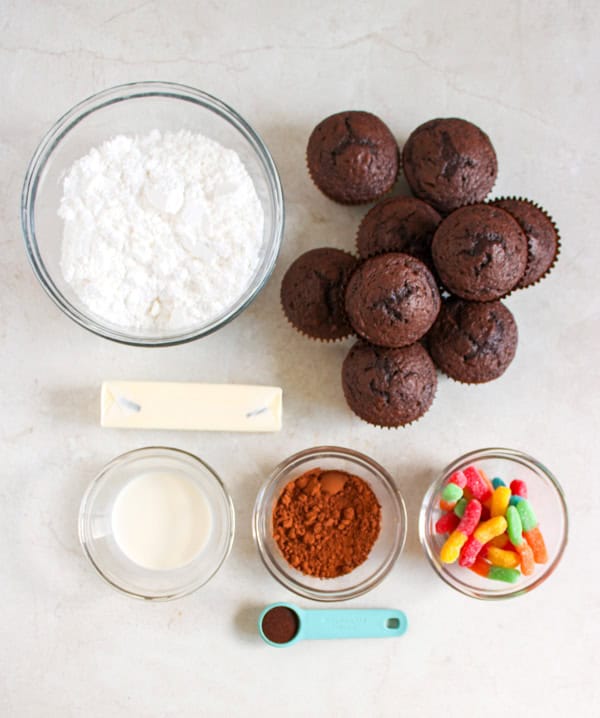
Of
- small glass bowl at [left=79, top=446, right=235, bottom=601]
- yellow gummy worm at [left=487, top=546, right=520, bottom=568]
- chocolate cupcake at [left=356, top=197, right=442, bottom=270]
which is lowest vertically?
small glass bowl at [left=79, top=446, right=235, bottom=601]

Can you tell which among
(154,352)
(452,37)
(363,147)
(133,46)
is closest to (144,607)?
(154,352)

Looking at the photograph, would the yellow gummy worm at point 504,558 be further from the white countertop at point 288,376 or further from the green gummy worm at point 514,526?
the white countertop at point 288,376

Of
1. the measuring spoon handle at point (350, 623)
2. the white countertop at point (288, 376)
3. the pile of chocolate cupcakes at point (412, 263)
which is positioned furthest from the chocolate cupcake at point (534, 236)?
the measuring spoon handle at point (350, 623)

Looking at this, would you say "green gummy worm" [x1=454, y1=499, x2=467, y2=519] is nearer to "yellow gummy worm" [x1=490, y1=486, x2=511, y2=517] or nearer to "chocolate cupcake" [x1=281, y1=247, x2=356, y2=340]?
"yellow gummy worm" [x1=490, y1=486, x2=511, y2=517]

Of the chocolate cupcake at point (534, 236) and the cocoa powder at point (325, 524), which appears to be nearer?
the chocolate cupcake at point (534, 236)

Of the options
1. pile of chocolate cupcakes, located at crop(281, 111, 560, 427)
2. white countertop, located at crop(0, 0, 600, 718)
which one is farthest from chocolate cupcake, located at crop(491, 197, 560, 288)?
white countertop, located at crop(0, 0, 600, 718)

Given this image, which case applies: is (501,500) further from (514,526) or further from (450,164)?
(450,164)

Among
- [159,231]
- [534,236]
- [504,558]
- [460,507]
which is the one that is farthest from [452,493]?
[159,231]

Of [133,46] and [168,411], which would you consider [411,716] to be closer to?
[168,411]
